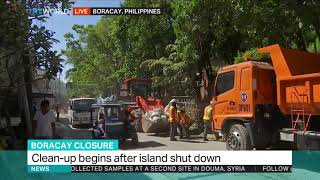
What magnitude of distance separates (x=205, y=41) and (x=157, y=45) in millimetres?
1805

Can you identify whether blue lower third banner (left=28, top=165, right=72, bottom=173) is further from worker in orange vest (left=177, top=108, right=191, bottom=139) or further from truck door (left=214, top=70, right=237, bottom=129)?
worker in orange vest (left=177, top=108, right=191, bottom=139)

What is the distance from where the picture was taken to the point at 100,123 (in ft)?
31.1

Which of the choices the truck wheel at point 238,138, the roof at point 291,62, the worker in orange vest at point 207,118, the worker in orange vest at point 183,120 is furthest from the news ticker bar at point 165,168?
the worker in orange vest at point 183,120

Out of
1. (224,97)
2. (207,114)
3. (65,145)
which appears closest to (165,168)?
(65,145)

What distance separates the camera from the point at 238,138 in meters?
9.13

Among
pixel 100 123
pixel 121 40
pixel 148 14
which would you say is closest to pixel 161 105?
pixel 121 40

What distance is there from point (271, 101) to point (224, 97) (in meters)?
1.20

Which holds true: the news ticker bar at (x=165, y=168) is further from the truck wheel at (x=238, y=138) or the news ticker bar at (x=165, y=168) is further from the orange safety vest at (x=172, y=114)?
the orange safety vest at (x=172, y=114)

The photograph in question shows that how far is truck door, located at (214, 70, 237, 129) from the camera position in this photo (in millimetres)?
9430

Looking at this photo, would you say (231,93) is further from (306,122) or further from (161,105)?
(161,105)

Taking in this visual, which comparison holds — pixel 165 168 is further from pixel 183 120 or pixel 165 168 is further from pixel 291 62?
pixel 183 120

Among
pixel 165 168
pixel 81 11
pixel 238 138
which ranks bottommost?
pixel 165 168

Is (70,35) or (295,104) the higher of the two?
(70,35)

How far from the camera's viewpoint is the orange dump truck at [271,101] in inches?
308
